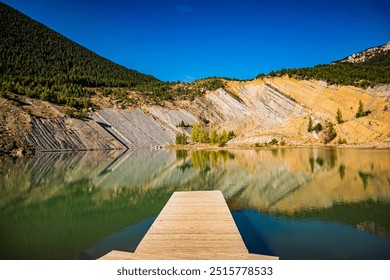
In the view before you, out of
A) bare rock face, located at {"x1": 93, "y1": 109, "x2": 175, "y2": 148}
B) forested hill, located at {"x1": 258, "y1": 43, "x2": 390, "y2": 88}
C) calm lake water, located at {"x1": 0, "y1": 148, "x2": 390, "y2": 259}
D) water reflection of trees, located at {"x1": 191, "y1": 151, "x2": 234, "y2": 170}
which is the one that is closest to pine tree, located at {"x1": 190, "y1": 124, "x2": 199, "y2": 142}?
bare rock face, located at {"x1": 93, "y1": 109, "x2": 175, "y2": 148}

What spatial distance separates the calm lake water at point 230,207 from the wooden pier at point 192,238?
1.28m

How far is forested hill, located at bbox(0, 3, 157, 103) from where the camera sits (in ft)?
282

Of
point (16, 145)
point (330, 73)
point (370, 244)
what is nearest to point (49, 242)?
point (370, 244)

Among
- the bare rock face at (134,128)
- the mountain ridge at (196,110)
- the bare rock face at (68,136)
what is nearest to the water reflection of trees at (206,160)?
the mountain ridge at (196,110)

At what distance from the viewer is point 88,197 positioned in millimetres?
18938

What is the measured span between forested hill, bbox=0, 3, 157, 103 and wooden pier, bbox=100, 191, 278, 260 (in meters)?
69.9

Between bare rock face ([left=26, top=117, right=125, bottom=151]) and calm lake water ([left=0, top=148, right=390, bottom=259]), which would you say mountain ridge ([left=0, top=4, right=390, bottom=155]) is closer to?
bare rock face ([left=26, top=117, right=125, bottom=151])

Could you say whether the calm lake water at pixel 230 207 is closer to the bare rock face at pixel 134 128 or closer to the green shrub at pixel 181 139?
the bare rock face at pixel 134 128

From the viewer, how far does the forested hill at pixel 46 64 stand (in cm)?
8581

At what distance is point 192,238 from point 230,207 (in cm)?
722

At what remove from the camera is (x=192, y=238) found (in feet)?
29.9

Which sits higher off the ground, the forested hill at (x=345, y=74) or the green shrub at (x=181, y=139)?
the forested hill at (x=345, y=74)
